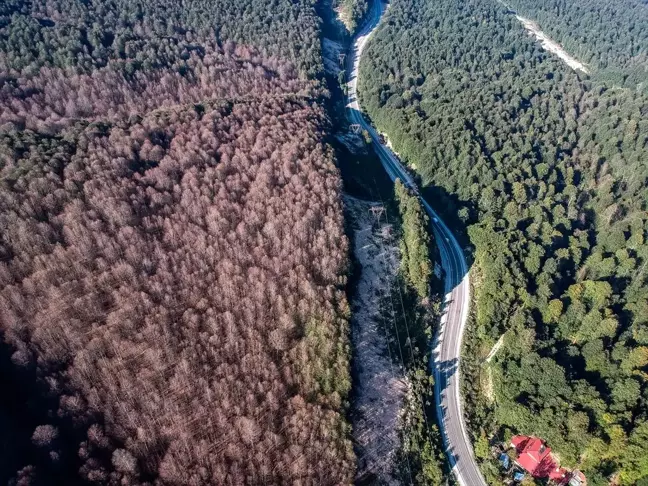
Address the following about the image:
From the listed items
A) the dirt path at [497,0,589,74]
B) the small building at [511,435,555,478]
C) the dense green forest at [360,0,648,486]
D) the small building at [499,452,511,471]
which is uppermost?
the dirt path at [497,0,589,74]

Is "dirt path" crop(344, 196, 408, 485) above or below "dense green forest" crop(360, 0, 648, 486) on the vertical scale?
below

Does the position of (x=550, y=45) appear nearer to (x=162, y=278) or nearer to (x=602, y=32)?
(x=602, y=32)

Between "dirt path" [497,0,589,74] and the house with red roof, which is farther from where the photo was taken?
"dirt path" [497,0,589,74]

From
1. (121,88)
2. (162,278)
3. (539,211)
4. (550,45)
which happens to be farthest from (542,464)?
(550,45)

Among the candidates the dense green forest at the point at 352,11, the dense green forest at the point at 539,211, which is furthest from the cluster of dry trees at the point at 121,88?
the dense green forest at the point at 352,11

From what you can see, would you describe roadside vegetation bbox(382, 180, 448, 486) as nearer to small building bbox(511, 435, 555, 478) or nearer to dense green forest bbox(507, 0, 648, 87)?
small building bbox(511, 435, 555, 478)

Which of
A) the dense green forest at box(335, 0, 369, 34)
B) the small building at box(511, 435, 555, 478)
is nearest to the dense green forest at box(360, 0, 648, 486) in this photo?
the small building at box(511, 435, 555, 478)

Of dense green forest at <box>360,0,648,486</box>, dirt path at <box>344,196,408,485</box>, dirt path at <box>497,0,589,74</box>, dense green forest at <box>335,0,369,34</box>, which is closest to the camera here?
dirt path at <box>344,196,408,485</box>
